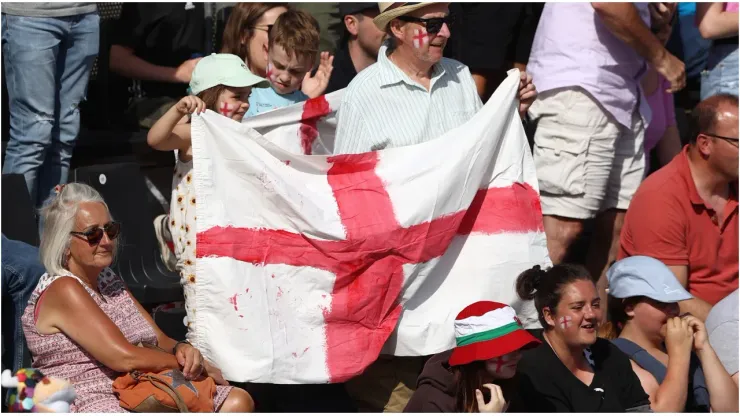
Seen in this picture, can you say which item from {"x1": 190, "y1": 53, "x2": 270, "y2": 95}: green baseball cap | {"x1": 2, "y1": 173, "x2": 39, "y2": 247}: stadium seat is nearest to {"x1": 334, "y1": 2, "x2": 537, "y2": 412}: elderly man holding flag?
{"x1": 190, "y1": 53, "x2": 270, "y2": 95}: green baseball cap

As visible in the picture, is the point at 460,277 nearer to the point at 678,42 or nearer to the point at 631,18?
the point at 631,18

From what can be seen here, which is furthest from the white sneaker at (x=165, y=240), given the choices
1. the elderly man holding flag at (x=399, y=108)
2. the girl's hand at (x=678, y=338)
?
the girl's hand at (x=678, y=338)

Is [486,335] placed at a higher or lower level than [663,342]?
higher

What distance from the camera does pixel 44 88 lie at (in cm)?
649

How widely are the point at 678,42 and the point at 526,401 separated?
Answer: 402cm

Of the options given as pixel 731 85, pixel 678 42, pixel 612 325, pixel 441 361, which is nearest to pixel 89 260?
pixel 441 361

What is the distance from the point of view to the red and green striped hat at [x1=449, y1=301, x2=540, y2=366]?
475 cm

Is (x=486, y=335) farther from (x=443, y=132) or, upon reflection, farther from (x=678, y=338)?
(x=443, y=132)

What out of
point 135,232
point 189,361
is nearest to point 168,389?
point 189,361

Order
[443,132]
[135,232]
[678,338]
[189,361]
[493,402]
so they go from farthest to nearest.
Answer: [135,232], [443,132], [678,338], [189,361], [493,402]

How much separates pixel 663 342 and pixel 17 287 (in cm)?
274

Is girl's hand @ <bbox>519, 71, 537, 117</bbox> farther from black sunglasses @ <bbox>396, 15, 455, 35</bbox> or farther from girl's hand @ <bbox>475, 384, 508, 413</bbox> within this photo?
girl's hand @ <bbox>475, 384, 508, 413</bbox>

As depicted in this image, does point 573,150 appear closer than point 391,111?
No

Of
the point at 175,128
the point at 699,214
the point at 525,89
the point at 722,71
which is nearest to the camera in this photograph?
the point at 175,128
